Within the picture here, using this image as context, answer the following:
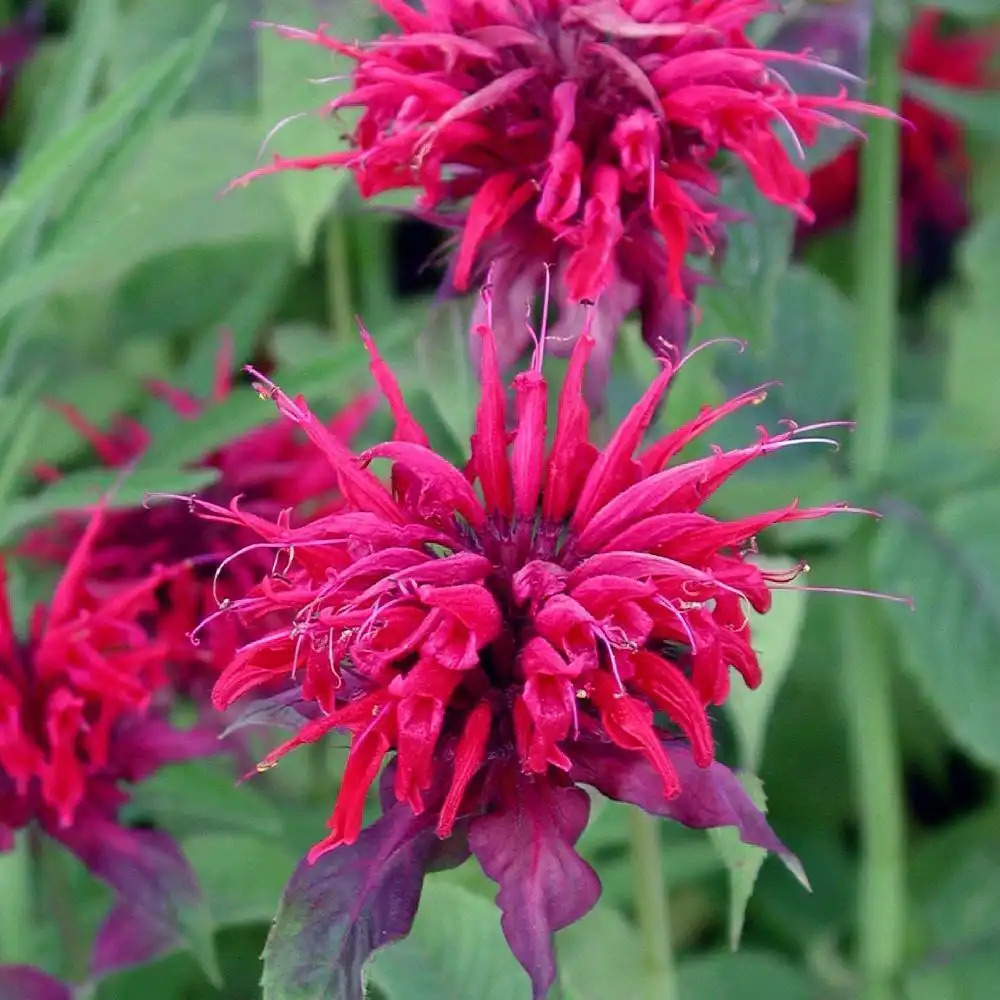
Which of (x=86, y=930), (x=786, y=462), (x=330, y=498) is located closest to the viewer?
(x=86, y=930)

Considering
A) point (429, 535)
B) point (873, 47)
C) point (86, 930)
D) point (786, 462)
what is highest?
point (873, 47)

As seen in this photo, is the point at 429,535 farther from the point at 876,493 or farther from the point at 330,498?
the point at 876,493

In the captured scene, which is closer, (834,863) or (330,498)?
(330,498)

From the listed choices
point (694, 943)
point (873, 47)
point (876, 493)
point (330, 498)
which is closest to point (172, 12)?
point (330, 498)

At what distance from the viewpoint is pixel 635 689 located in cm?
49

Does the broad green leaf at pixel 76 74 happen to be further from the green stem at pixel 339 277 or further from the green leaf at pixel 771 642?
the green leaf at pixel 771 642

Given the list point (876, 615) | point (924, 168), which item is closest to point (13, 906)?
point (876, 615)

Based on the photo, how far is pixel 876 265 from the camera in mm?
827

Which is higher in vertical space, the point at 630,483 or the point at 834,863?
the point at 630,483

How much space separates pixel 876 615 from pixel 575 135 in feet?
1.31

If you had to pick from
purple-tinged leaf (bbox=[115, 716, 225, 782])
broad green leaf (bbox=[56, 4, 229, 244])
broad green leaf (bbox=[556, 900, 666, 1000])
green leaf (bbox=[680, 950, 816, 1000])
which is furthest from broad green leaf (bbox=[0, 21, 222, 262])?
green leaf (bbox=[680, 950, 816, 1000])

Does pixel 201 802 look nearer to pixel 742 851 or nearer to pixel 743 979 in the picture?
pixel 742 851

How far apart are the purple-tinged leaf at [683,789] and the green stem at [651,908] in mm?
160

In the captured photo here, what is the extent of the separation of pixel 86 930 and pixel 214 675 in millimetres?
145
